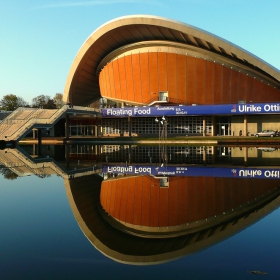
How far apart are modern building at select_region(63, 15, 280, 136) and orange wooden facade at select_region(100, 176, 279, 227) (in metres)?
32.7

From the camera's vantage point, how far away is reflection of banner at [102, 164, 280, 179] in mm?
16611

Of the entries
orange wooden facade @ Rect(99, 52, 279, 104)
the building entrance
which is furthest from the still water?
the building entrance

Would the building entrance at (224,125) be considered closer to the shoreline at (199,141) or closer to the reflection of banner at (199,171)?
the shoreline at (199,141)

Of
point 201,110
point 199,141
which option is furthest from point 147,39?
point 199,141

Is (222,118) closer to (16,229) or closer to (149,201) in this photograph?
(149,201)

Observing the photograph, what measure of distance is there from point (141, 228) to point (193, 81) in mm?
43478

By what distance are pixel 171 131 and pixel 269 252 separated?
153 feet

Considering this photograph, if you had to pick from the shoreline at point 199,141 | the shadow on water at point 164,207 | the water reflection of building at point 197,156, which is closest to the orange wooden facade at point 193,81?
the shoreline at point 199,141

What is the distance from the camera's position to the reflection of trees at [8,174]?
666 inches

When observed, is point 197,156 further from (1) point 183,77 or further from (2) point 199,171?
(1) point 183,77

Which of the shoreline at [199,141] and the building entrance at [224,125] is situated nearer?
the shoreline at [199,141]

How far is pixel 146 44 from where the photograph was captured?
51719 mm

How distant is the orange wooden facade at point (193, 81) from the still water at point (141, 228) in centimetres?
3576

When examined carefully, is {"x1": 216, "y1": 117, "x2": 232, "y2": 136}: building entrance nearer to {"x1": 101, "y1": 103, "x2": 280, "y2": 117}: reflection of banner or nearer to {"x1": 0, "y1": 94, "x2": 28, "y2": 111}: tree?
{"x1": 101, "y1": 103, "x2": 280, "y2": 117}: reflection of banner
